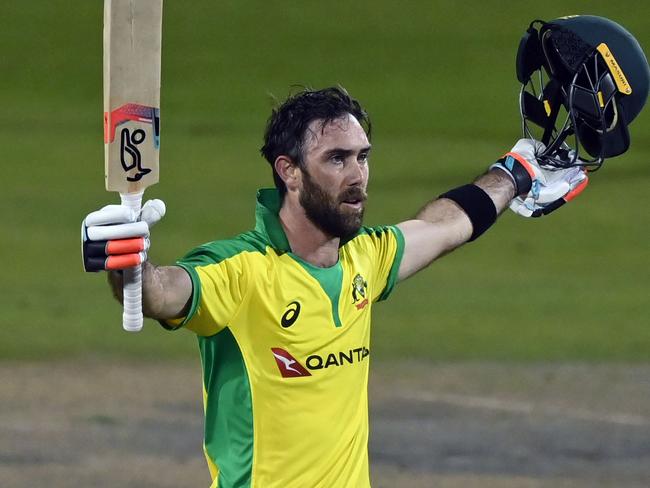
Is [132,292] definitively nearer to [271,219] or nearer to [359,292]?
[271,219]

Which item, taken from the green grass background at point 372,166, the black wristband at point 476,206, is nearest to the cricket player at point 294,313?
the black wristband at point 476,206

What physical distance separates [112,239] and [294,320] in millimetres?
1231

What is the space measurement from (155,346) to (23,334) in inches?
57.9

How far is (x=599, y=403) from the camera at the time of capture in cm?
1355

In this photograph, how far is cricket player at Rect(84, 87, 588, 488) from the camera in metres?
6.29

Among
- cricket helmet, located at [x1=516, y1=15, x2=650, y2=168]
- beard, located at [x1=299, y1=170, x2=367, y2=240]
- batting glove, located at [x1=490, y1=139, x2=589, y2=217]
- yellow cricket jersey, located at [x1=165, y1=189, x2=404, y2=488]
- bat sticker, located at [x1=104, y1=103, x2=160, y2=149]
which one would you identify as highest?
cricket helmet, located at [x1=516, y1=15, x2=650, y2=168]

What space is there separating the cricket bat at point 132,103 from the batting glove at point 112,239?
0.13m

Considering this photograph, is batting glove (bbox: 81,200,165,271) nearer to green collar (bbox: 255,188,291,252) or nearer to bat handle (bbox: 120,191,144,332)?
→ bat handle (bbox: 120,191,144,332)

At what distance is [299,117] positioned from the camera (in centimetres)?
649

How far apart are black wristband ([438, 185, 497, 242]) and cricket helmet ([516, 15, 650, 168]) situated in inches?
19.7

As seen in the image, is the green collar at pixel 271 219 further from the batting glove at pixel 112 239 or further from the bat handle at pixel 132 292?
the batting glove at pixel 112 239

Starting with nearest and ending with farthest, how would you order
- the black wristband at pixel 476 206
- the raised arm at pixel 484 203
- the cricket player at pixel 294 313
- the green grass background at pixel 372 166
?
the cricket player at pixel 294 313
the raised arm at pixel 484 203
the black wristband at pixel 476 206
the green grass background at pixel 372 166

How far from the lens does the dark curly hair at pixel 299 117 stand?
6.46m

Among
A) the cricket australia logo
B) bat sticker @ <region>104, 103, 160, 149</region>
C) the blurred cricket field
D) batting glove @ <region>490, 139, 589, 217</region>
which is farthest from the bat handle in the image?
the blurred cricket field
